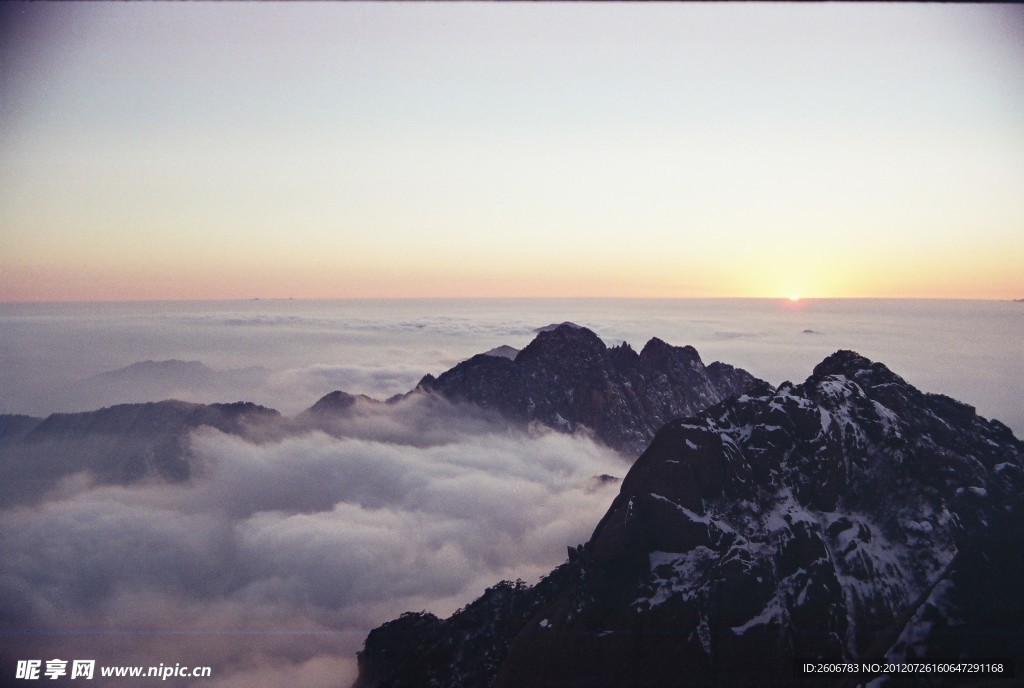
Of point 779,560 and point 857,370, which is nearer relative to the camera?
point 779,560

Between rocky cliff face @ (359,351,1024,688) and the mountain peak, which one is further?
the mountain peak

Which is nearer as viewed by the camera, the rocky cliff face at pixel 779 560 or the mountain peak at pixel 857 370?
the rocky cliff face at pixel 779 560

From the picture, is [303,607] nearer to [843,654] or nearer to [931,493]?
[843,654]

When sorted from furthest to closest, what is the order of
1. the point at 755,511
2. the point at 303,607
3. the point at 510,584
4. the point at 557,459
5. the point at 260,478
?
the point at 557,459 < the point at 260,478 < the point at 303,607 < the point at 510,584 < the point at 755,511

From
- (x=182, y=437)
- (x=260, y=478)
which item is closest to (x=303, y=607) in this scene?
(x=260, y=478)

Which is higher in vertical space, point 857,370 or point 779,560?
point 857,370

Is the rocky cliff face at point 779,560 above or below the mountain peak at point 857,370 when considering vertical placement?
below

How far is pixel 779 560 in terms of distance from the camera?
82.8 metres

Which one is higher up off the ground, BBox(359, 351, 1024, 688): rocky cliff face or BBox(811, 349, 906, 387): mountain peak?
BBox(811, 349, 906, 387): mountain peak

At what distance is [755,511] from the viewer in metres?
87.1

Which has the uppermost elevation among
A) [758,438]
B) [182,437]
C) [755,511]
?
[758,438]

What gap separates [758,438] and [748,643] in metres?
28.1

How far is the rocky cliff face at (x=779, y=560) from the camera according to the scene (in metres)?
76.4

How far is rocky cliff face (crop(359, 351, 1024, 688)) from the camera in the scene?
76.4m
